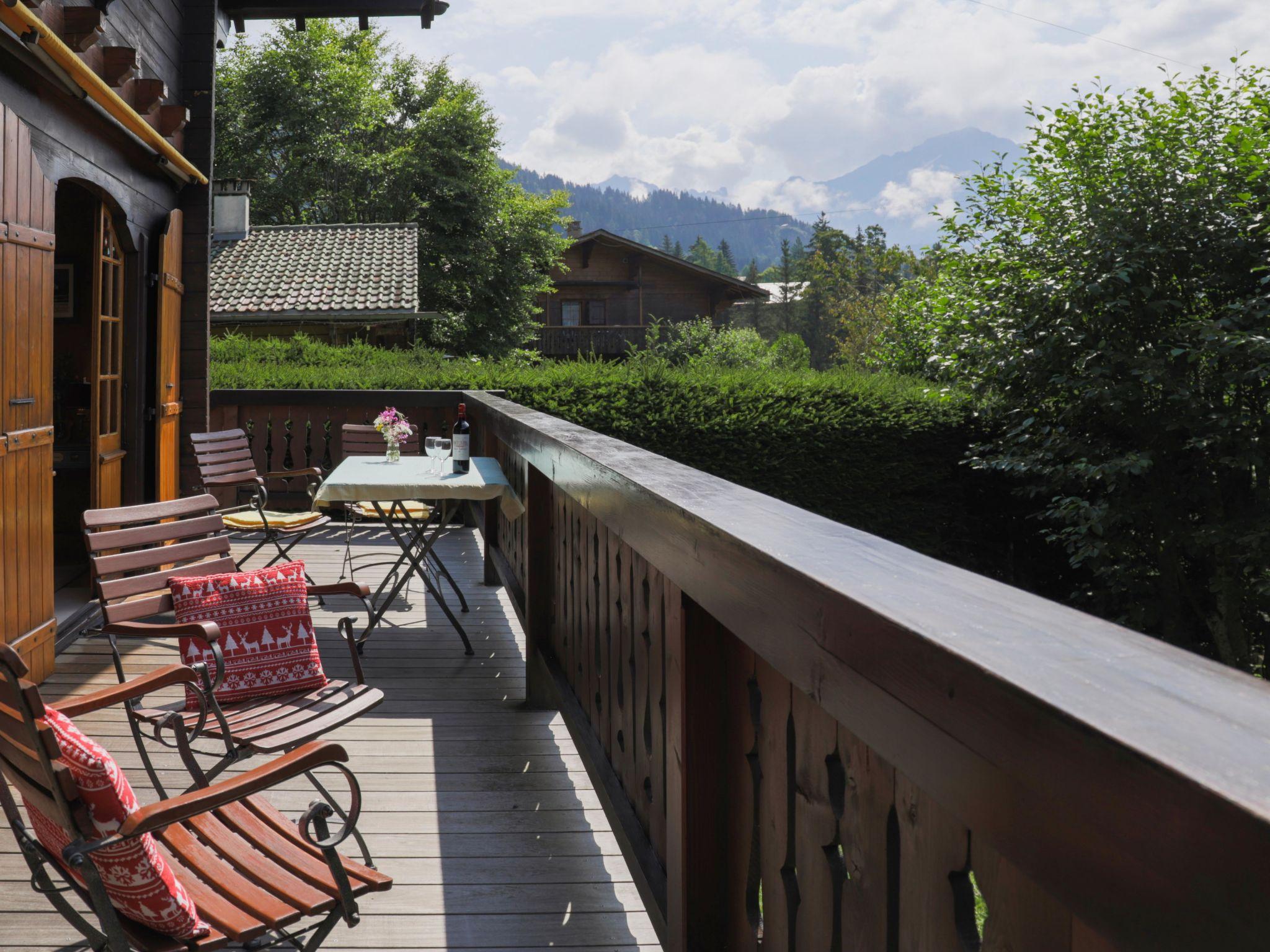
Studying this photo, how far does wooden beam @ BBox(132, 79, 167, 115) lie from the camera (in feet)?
18.4

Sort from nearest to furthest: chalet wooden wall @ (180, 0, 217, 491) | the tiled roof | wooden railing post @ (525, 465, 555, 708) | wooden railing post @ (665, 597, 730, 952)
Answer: wooden railing post @ (665, 597, 730, 952) → wooden railing post @ (525, 465, 555, 708) → chalet wooden wall @ (180, 0, 217, 491) → the tiled roof

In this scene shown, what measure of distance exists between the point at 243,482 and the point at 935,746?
6139 millimetres

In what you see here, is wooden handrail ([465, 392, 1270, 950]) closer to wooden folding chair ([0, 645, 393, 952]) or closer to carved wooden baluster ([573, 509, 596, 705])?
wooden folding chair ([0, 645, 393, 952])

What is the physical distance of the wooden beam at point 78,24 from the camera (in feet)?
14.8

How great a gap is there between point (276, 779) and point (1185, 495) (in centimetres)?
824

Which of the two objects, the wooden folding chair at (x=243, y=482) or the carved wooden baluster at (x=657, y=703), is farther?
the wooden folding chair at (x=243, y=482)

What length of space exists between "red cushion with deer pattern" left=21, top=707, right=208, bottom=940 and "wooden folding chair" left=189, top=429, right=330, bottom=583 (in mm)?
4080

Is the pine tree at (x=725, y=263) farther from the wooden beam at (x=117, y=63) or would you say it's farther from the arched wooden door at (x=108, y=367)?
the wooden beam at (x=117, y=63)

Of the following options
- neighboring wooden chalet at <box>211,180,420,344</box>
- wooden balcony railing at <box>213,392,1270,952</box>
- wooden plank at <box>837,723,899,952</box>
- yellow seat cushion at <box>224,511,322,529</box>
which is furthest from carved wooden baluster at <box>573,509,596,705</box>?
neighboring wooden chalet at <box>211,180,420,344</box>

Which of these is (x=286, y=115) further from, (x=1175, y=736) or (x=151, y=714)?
(x=1175, y=736)

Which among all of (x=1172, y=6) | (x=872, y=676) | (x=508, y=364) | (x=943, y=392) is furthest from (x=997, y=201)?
(x=1172, y=6)

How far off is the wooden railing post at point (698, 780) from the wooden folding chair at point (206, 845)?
513 millimetres

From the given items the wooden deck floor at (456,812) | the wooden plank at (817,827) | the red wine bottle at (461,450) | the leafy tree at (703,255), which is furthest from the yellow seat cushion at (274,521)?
the leafy tree at (703,255)

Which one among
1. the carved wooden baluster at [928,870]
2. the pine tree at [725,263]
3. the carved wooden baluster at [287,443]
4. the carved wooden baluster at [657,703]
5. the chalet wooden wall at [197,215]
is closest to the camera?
the carved wooden baluster at [928,870]
